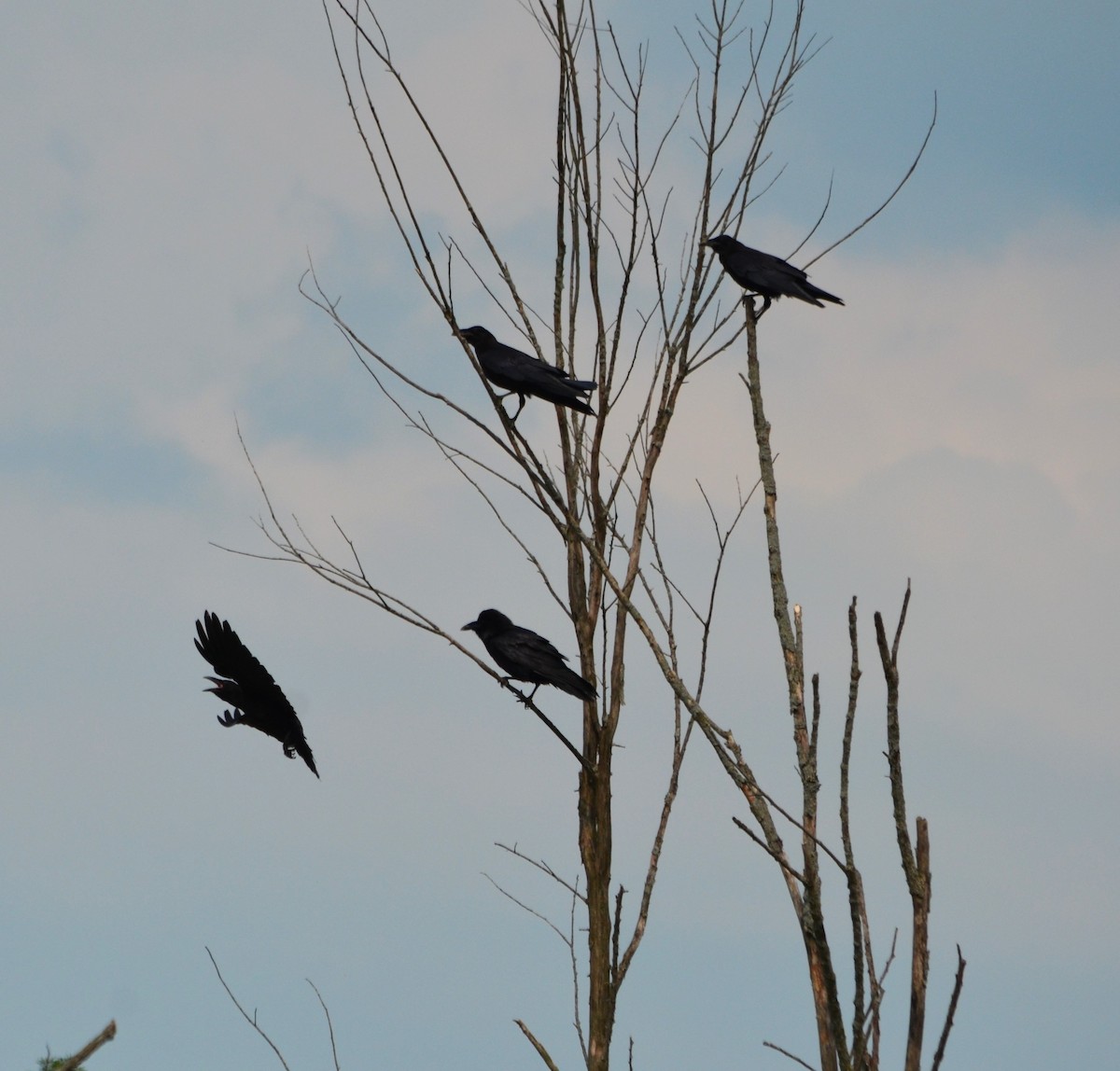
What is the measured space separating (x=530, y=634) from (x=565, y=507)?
2463 mm

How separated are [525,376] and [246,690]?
216cm

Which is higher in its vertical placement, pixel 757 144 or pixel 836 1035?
pixel 757 144

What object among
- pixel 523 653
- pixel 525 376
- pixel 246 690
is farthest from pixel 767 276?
pixel 246 690

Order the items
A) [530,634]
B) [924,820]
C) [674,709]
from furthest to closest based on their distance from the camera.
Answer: [530,634] < [674,709] < [924,820]

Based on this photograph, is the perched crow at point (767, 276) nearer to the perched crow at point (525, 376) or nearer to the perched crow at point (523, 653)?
the perched crow at point (525, 376)

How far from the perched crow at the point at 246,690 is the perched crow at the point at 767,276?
3.00m

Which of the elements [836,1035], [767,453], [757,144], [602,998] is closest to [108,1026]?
[836,1035]

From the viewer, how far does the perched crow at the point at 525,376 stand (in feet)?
17.5

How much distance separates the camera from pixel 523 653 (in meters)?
6.49

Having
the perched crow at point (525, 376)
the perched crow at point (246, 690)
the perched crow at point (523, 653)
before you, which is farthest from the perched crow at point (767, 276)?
the perched crow at point (246, 690)

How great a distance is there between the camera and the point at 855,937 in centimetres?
259

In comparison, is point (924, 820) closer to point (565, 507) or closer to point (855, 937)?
point (855, 937)

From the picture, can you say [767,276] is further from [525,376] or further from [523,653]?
[523,653]

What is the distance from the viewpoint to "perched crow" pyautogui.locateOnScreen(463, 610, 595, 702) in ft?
18.4
